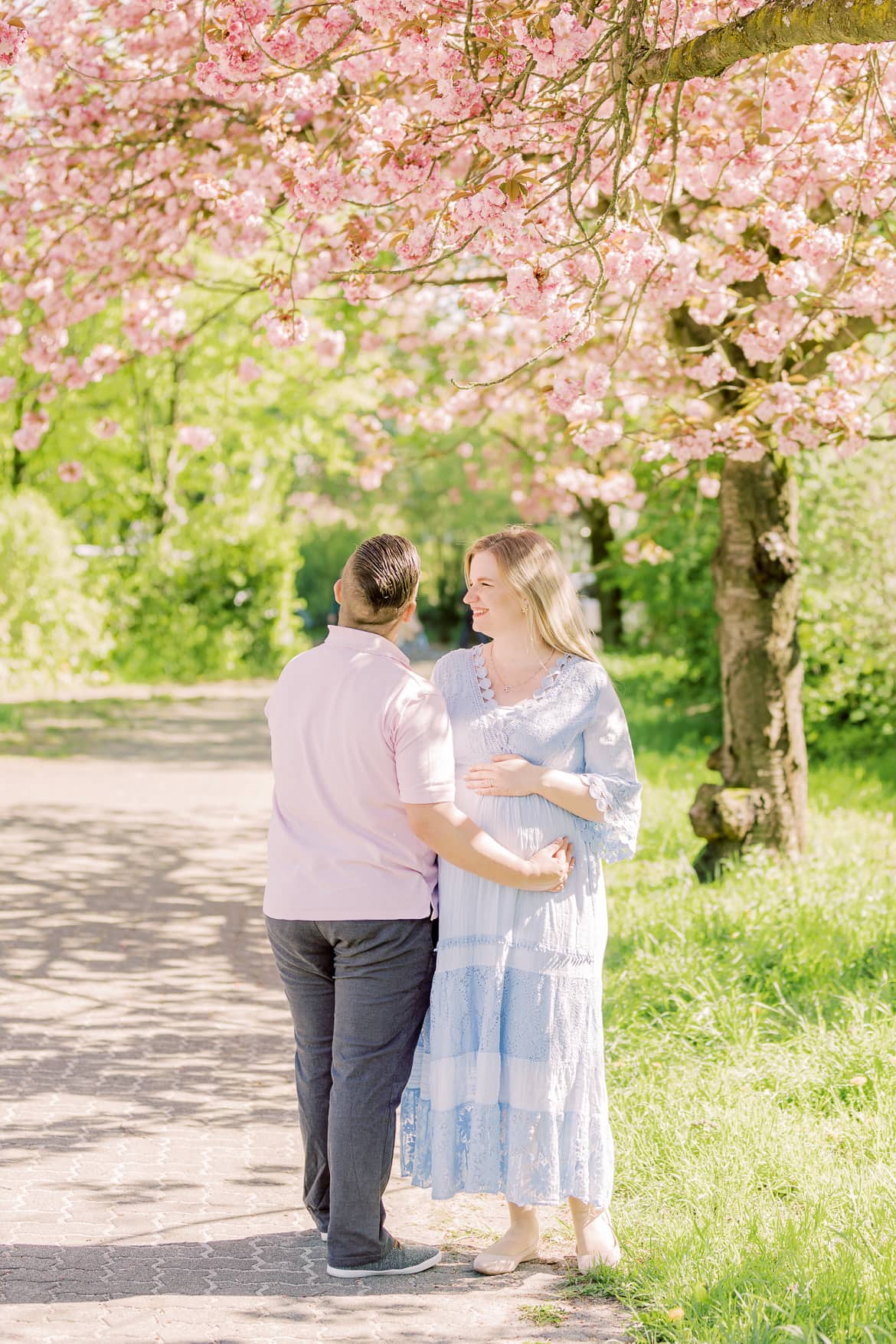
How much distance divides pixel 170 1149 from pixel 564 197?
4.16 m

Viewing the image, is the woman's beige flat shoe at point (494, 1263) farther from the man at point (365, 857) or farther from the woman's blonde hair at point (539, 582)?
the woman's blonde hair at point (539, 582)

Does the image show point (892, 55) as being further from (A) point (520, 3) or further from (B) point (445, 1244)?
(B) point (445, 1244)

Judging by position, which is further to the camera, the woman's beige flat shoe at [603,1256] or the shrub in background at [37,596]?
the shrub in background at [37,596]

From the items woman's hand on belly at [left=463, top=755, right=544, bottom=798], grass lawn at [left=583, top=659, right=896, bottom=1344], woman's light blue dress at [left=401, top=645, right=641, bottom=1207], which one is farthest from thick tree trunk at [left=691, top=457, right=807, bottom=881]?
woman's hand on belly at [left=463, top=755, right=544, bottom=798]

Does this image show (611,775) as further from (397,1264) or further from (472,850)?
(397,1264)

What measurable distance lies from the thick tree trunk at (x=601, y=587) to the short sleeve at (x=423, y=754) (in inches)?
672

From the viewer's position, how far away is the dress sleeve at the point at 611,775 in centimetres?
378

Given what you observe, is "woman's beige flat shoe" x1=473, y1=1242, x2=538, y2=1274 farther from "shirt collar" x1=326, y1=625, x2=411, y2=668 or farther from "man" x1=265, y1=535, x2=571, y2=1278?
"shirt collar" x1=326, y1=625, x2=411, y2=668

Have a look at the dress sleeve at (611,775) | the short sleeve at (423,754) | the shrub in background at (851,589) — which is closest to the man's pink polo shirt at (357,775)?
the short sleeve at (423,754)

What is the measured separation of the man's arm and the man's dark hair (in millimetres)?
498

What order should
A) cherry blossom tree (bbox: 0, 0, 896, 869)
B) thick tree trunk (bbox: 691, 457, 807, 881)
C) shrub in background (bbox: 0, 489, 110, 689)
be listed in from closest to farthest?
cherry blossom tree (bbox: 0, 0, 896, 869) < thick tree trunk (bbox: 691, 457, 807, 881) < shrub in background (bbox: 0, 489, 110, 689)

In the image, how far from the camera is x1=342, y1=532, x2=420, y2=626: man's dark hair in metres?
3.67

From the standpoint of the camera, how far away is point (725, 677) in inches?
320

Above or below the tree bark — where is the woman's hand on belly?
below
